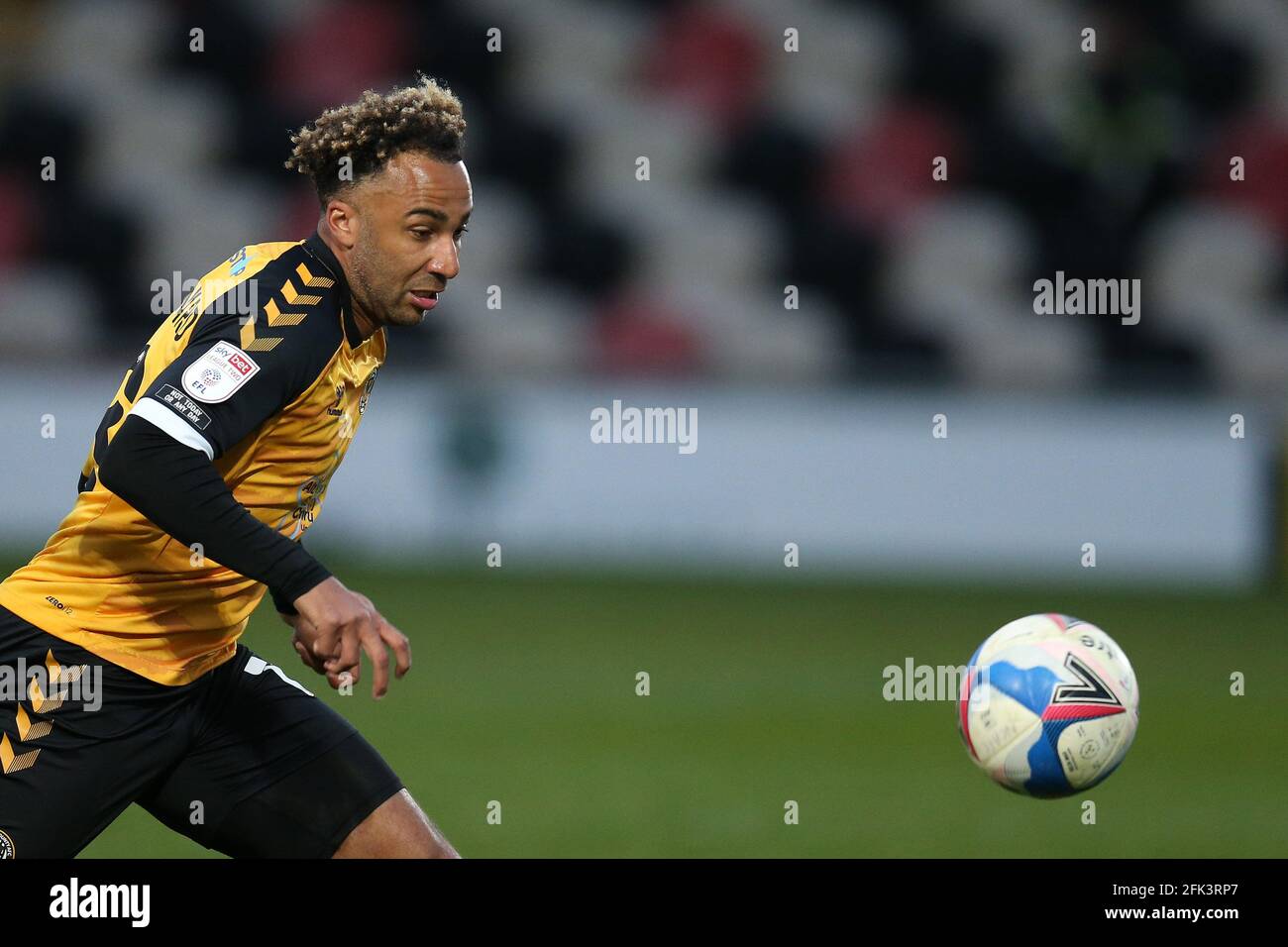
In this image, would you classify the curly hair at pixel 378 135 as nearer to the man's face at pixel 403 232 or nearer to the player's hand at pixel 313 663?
the man's face at pixel 403 232

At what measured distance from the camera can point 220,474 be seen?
12.7ft

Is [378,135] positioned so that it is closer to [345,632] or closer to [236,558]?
[236,558]

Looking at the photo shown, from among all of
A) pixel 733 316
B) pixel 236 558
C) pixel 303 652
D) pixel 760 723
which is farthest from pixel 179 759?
pixel 733 316

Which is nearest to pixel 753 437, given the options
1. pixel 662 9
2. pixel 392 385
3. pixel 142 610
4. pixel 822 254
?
pixel 392 385

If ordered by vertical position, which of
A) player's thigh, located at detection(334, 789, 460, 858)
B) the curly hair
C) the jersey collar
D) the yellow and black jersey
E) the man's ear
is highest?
the curly hair

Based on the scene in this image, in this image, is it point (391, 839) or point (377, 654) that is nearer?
point (377, 654)

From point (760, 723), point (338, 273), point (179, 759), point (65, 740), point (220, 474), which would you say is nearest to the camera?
point (220, 474)

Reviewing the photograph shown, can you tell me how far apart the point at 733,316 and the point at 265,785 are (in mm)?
13499

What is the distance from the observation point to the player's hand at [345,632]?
3.52 m

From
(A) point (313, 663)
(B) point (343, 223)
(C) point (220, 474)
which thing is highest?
(B) point (343, 223)

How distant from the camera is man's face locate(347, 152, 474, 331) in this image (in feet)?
13.5

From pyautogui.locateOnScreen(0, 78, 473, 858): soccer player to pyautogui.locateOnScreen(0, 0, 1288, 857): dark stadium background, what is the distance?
3587 mm

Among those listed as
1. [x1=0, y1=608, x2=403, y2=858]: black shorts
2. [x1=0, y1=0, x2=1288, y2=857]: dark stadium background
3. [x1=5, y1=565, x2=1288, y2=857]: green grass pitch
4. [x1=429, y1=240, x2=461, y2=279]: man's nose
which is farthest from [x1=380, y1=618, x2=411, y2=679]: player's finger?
[x1=0, y1=0, x2=1288, y2=857]: dark stadium background

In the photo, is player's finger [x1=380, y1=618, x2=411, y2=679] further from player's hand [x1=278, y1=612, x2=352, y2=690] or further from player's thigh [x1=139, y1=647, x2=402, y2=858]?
player's thigh [x1=139, y1=647, x2=402, y2=858]
